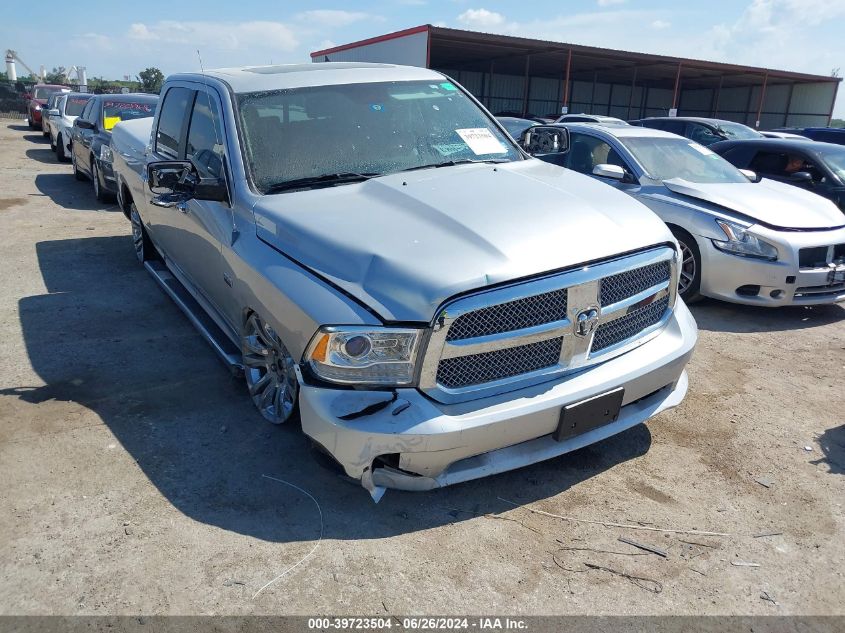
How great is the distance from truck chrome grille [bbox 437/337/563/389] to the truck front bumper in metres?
0.09

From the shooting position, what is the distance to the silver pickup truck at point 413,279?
2744 millimetres

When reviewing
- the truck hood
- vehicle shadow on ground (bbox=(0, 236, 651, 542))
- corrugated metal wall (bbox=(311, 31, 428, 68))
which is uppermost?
corrugated metal wall (bbox=(311, 31, 428, 68))

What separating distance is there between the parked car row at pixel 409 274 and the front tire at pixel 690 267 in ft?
8.11

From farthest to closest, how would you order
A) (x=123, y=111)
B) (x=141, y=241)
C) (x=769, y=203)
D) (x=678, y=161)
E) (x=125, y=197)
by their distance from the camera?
(x=123, y=111), (x=125, y=197), (x=678, y=161), (x=141, y=241), (x=769, y=203)

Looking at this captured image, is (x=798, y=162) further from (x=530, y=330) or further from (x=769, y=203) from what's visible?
(x=530, y=330)

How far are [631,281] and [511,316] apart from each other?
79 cm

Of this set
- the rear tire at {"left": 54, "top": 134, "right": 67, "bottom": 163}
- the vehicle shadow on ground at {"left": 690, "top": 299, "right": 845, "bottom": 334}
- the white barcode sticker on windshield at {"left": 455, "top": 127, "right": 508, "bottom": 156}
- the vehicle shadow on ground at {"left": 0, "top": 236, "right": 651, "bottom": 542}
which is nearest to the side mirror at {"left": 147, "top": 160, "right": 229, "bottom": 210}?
the vehicle shadow on ground at {"left": 0, "top": 236, "right": 651, "bottom": 542}

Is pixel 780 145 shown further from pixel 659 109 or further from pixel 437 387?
pixel 659 109

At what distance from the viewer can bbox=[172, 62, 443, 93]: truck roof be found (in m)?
4.09

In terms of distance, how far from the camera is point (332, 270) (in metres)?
2.95

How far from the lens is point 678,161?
7031mm

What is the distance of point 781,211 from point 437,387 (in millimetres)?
4816

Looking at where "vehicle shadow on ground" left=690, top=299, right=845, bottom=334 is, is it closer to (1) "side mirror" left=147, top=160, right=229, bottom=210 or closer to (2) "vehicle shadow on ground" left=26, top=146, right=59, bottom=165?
(1) "side mirror" left=147, top=160, right=229, bottom=210

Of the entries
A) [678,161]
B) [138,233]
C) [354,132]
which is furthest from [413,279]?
[678,161]
